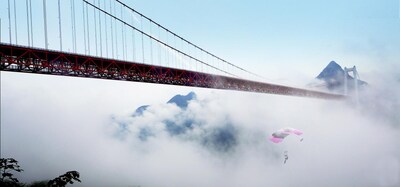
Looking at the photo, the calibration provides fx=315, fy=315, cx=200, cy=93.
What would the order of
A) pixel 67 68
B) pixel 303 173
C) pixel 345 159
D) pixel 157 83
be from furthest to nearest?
pixel 303 173 < pixel 345 159 < pixel 157 83 < pixel 67 68

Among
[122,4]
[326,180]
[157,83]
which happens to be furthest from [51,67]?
[326,180]

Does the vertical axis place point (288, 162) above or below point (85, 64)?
below

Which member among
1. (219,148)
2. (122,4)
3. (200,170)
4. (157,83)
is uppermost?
(122,4)

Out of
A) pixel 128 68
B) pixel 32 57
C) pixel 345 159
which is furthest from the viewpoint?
pixel 345 159

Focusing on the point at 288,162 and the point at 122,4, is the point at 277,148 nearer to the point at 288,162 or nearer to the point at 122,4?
the point at 288,162

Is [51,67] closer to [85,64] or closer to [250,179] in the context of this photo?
[85,64]

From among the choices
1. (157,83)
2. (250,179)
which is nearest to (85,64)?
(157,83)

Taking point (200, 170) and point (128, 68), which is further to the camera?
point (200, 170)
